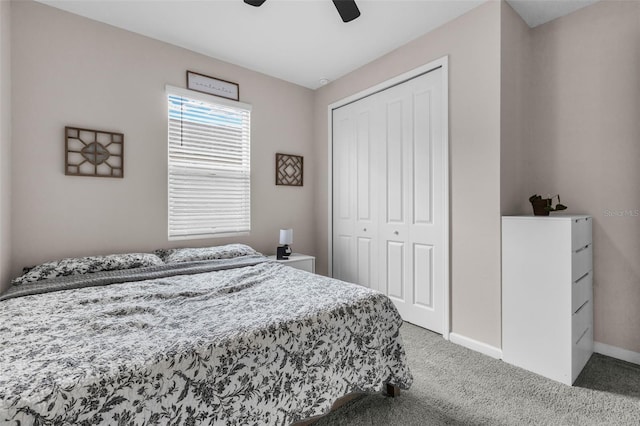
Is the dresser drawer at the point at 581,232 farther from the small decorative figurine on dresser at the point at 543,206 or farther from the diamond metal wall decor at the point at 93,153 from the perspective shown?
the diamond metal wall decor at the point at 93,153

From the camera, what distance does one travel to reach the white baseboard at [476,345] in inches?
89.8

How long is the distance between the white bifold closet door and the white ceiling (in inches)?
18.7

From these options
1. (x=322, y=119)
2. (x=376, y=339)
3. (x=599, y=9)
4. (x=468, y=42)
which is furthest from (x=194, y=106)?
(x=599, y=9)

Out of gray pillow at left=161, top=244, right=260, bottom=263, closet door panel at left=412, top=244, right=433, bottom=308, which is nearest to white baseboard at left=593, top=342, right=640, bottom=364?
closet door panel at left=412, top=244, right=433, bottom=308

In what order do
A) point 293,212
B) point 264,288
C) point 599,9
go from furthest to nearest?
point 293,212 → point 599,9 → point 264,288

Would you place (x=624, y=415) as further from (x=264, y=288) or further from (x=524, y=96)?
(x=524, y=96)

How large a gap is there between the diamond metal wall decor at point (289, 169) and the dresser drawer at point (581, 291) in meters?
2.92

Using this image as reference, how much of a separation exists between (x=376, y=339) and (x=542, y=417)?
3.20 feet

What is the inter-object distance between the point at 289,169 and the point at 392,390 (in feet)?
9.04

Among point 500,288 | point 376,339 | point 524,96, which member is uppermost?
point 524,96

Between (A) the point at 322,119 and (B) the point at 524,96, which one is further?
(A) the point at 322,119

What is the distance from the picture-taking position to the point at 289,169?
152 inches

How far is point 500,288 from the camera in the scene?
2281mm

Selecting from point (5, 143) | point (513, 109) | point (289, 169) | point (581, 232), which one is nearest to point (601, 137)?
point (513, 109)
